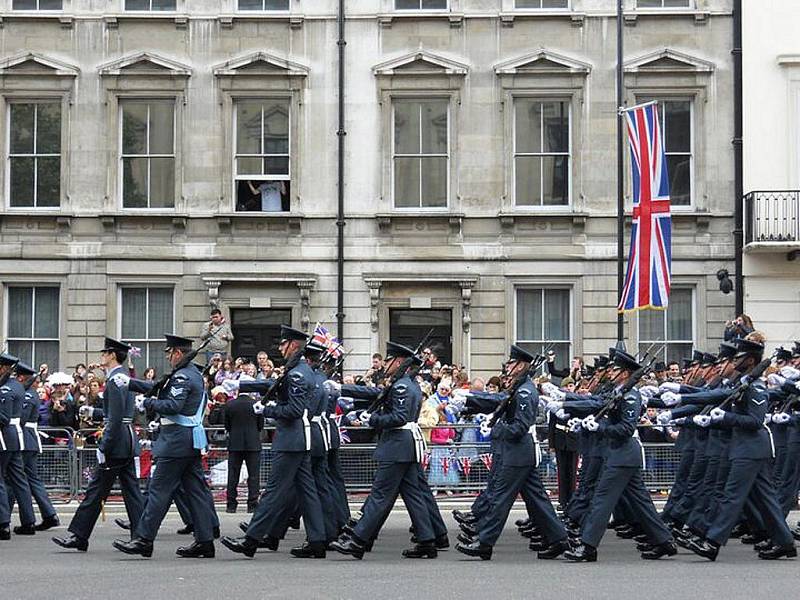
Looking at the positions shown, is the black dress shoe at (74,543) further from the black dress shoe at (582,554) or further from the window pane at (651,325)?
the window pane at (651,325)

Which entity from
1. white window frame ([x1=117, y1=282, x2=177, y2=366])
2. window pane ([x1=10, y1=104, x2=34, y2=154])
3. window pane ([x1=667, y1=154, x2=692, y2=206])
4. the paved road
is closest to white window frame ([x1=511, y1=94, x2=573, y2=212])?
window pane ([x1=667, y1=154, x2=692, y2=206])

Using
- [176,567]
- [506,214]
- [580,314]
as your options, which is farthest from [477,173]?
[176,567]

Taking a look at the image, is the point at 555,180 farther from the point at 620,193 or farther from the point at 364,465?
the point at 364,465

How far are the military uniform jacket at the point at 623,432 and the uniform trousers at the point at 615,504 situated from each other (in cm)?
7

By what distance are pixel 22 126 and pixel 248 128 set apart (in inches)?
149

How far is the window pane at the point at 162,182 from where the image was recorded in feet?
97.9

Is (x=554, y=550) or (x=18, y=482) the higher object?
(x=18, y=482)

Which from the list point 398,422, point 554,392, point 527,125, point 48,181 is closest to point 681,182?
point 527,125

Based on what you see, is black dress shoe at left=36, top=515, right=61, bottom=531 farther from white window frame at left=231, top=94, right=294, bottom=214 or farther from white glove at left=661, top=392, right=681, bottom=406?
white window frame at left=231, top=94, right=294, bottom=214

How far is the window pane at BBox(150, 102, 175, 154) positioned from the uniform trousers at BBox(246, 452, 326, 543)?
48.3 ft

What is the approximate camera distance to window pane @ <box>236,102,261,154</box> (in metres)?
29.9

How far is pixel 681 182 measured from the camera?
3005 cm

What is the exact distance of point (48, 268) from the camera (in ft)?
96.8

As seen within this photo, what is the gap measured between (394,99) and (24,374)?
12.0 metres
